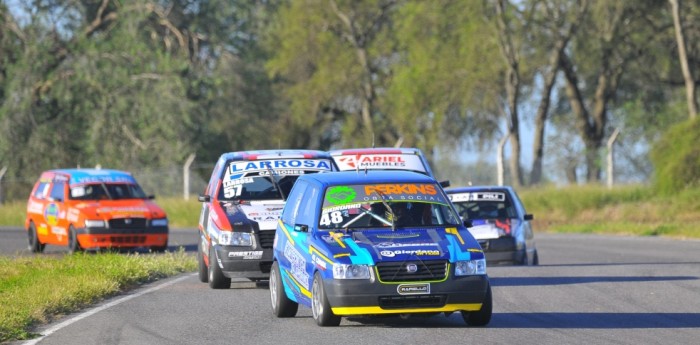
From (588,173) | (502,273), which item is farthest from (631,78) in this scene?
(502,273)

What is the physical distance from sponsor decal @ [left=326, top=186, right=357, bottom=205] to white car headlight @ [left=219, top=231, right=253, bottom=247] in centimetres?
332

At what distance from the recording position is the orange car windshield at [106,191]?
27125 millimetres

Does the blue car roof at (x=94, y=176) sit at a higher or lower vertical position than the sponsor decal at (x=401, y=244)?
higher

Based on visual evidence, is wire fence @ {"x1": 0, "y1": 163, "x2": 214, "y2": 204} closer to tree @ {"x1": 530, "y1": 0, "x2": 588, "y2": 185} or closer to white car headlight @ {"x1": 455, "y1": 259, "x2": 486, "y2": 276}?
tree @ {"x1": 530, "y1": 0, "x2": 588, "y2": 185}

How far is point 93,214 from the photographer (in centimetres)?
2606

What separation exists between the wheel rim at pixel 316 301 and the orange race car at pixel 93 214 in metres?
13.1

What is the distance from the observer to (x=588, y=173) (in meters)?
46.5

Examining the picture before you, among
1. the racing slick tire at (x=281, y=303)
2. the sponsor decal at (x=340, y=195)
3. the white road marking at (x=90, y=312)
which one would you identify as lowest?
the white road marking at (x=90, y=312)

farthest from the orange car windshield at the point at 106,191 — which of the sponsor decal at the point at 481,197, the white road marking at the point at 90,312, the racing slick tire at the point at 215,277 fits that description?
the racing slick tire at the point at 215,277

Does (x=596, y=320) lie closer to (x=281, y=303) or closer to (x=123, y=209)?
(x=281, y=303)

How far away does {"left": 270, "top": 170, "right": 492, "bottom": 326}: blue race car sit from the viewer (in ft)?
41.9

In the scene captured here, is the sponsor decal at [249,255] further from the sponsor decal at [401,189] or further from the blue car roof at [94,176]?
the blue car roof at [94,176]

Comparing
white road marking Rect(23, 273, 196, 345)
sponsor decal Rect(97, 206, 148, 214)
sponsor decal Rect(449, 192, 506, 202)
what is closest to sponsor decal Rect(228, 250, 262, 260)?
white road marking Rect(23, 273, 196, 345)

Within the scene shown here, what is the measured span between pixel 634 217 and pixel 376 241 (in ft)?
89.1
